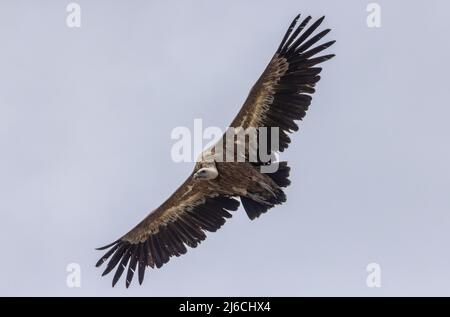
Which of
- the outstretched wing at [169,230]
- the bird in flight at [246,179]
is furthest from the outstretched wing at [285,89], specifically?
the outstretched wing at [169,230]

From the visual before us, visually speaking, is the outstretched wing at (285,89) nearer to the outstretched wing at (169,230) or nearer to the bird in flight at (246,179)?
the bird in flight at (246,179)

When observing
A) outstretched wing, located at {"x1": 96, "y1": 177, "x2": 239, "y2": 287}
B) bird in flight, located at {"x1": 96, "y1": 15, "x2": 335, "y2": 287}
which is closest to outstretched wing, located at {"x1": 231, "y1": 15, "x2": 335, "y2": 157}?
bird in flight, located at {"x1": 96, "y1": 15, "x2": 335, "y2": 287}

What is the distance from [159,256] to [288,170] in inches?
159

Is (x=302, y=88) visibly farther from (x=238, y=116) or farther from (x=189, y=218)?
(x=189, y=218)

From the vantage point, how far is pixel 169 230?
22625 millimetres

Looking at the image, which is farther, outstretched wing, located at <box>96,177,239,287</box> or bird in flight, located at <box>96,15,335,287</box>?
outstretched wing, located at <box>96,177,239,287</box>

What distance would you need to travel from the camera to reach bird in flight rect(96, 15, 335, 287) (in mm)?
20641

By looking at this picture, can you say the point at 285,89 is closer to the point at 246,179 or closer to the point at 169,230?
the point at 246,179

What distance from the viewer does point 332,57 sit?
20.5 meters

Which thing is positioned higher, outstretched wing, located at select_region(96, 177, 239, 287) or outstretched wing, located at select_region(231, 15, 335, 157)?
outstretched wing, located at select_region(231, 15, 335, 157)

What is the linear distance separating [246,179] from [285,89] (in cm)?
219

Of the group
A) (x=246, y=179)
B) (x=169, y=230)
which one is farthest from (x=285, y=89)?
(x=169, y=230)

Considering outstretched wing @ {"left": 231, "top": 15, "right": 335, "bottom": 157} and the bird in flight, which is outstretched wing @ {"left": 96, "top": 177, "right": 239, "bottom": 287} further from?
outstretched wing @ {"left": 231, "top": 15, "right": 335, "bottom": 157}

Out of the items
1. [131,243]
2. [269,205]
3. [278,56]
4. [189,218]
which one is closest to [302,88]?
[278,56]
